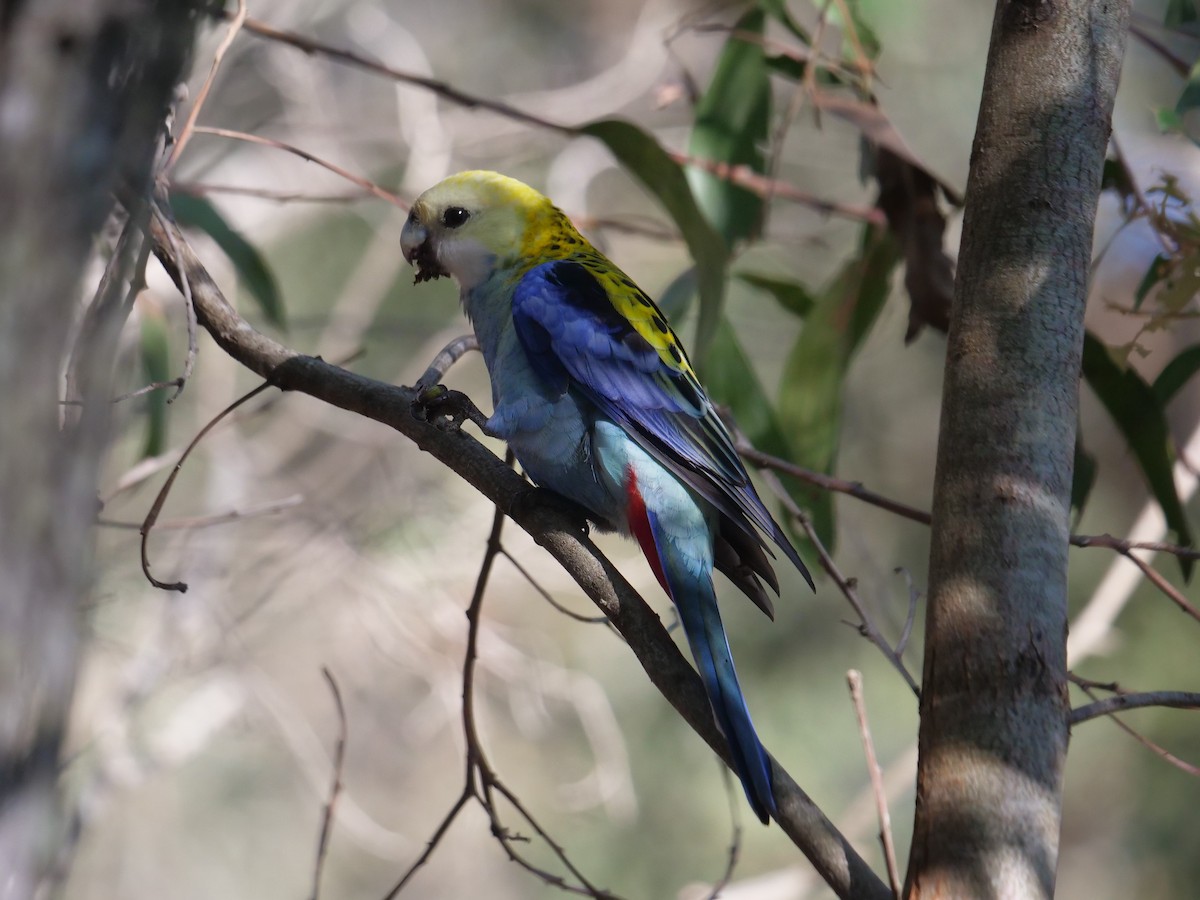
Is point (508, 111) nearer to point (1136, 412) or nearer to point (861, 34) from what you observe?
point (861, 34)

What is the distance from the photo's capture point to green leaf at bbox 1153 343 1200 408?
2428mm

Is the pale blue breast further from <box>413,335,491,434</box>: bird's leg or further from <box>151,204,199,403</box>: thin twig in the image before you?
<box>151,204,199,403</box>: thin twig

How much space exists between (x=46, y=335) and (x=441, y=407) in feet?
3.12

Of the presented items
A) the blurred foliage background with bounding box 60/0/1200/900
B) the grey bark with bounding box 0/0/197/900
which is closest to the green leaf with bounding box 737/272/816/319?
the blurred foliage background with bounding box 60/0/1200/900

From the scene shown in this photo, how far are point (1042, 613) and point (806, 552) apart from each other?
50.3 inches

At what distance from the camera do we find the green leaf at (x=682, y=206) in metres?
2.41

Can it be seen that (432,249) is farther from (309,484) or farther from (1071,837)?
(1071,837)

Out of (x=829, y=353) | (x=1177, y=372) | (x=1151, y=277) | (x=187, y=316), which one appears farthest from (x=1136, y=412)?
(x=187, y=316)

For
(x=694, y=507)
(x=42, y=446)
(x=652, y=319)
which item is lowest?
(x=42, y=446)

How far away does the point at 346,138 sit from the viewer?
6016 mm

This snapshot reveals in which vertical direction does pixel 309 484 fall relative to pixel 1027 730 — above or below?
above

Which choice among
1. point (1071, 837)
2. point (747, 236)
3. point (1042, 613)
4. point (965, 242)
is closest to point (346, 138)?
point (747, 236)

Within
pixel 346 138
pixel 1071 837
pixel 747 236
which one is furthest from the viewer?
pixel 1071 837

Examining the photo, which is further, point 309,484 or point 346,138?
point 346,138
